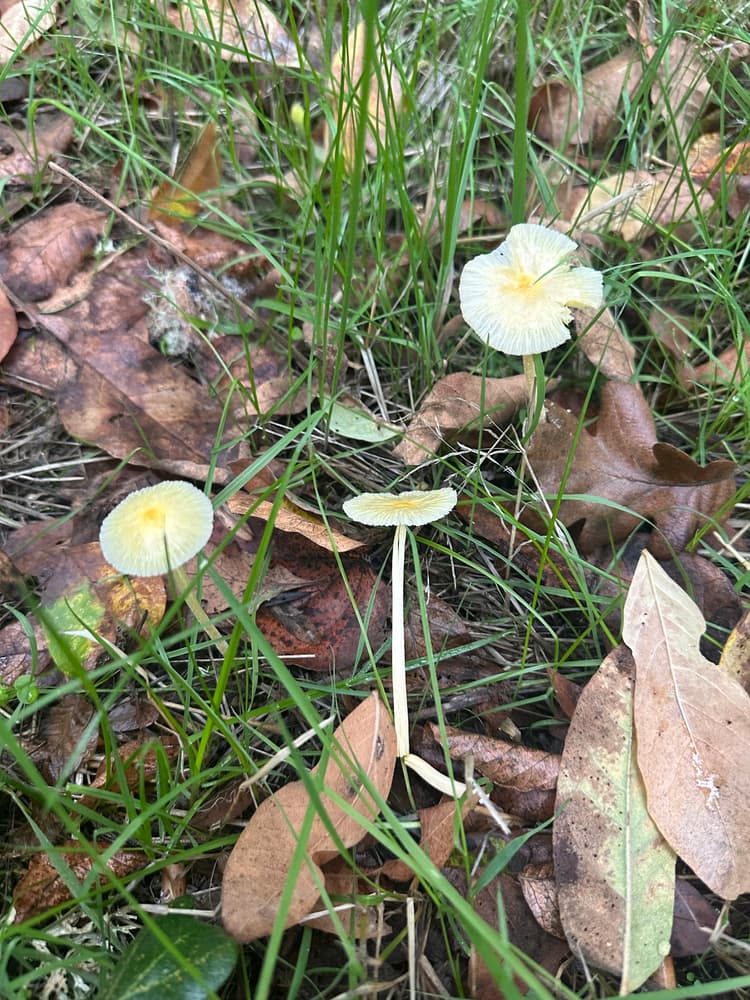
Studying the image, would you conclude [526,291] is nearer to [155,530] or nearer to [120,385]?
[155,530]

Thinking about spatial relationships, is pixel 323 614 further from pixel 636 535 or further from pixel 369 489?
pixel 636 535

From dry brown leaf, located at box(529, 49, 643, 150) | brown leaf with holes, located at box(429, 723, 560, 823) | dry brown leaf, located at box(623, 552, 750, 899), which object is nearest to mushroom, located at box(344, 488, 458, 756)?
brown leaf with holes, located at box(429, 723, 560, 823)

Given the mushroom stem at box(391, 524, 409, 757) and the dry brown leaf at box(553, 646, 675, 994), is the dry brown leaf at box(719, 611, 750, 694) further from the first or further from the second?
the mushroom stem at box(391, 524, 409, 757)

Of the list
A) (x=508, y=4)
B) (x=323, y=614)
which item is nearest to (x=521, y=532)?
(x=323, y=614)

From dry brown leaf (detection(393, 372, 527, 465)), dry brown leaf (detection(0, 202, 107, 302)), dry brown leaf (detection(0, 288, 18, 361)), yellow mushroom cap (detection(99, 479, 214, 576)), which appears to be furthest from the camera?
dry brown leaf (detection(0, 202, 107, 302))

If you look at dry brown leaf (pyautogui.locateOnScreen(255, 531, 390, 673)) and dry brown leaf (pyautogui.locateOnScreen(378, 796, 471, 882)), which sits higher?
dry brown leaf (pyautogui.locateOnScreen(255, 531, 390, 673))

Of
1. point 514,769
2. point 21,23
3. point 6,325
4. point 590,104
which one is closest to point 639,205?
point 590,104

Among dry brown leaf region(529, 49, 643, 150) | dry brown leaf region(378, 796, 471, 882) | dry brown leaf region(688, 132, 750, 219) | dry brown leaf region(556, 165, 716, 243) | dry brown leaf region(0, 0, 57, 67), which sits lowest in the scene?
dry brown leaf region(378, 796, 471, 882)
